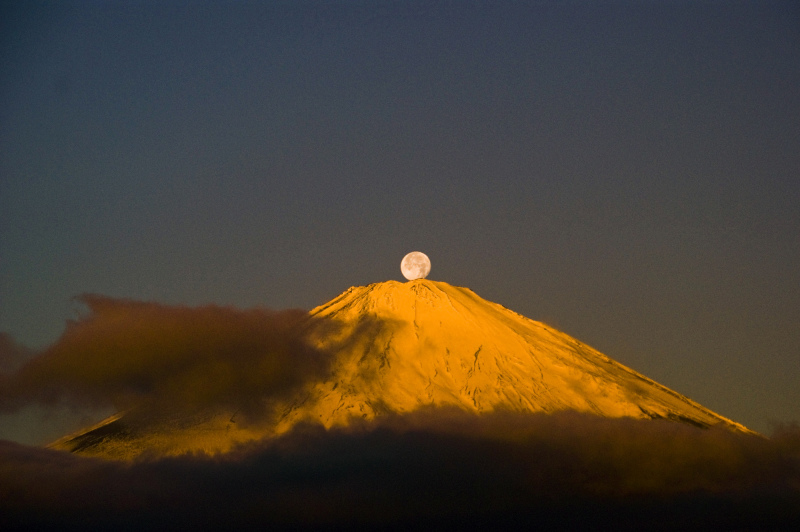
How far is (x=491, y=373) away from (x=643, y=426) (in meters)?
32.4

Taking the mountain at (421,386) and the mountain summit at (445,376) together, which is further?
the mountain at (421,386)

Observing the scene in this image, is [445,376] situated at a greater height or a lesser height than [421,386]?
greater

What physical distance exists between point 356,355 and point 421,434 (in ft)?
64.2

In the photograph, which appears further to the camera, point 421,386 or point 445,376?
point 445,376

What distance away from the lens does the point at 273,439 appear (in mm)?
188250

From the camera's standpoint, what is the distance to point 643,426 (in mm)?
198500

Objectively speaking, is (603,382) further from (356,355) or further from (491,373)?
(356,355)

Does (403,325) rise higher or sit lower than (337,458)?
higher

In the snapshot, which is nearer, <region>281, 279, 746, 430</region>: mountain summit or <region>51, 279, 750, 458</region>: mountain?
<region>281, 279, 746, 430</region>: mountain summit

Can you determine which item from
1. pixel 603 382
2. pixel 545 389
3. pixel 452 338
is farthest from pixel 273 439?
pixel 603 382

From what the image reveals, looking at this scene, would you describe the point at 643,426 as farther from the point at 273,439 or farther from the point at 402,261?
the point at 273,439

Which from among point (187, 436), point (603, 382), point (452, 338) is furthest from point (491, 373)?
point (187, 436)

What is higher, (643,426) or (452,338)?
(452,338)

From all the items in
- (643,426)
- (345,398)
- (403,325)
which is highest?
(403,325)
